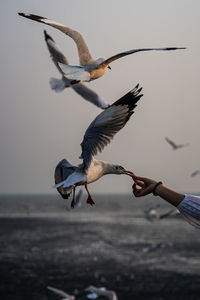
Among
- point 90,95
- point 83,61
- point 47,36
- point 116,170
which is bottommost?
point 116,170

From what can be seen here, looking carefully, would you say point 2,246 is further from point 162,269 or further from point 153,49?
point 153,49

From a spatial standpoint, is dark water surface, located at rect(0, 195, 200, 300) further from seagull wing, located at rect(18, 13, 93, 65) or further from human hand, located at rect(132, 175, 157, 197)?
human hand, located at rect(132, 175, 157, 197)

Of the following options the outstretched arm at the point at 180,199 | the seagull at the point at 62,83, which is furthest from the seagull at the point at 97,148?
the seagull at the point at 62,83

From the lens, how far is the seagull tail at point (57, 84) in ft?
12.9

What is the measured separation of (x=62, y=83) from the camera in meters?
4.15

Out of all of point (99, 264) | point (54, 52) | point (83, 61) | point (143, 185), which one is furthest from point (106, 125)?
point (99, 264)

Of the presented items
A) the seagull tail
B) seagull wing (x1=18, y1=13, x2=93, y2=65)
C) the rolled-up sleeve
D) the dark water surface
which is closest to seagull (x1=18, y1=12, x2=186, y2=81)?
seagull wing (x1=18, y1=13, x2=93, y2=65)

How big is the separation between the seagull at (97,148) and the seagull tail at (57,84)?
49.9 inches

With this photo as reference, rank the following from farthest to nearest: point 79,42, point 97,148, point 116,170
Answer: point 79,42 → point 97,148 → point 116,170

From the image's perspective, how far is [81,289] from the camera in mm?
28969

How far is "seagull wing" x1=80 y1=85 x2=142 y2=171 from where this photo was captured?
250cm

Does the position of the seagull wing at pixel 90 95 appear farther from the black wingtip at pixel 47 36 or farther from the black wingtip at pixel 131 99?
the black wingtip at pixel 131 99

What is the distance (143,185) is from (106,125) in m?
0.34

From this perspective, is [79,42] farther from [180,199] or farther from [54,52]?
[180,199]
